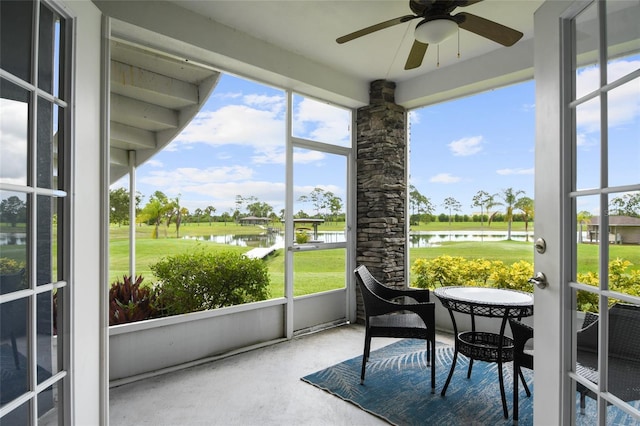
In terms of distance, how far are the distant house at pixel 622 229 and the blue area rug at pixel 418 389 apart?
1546 millimetres

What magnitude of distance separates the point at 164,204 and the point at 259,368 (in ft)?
5.26

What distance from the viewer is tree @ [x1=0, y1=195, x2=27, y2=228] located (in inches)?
47.8

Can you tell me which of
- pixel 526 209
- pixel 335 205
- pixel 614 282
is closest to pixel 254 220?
pixel 335 205

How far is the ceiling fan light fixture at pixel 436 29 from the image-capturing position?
222cm

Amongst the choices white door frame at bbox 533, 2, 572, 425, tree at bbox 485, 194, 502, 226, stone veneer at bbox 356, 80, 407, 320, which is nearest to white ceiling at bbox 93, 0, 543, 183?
stone veneer at bbox 356, 80, 407, 320

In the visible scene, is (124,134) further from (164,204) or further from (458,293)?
(458,293)

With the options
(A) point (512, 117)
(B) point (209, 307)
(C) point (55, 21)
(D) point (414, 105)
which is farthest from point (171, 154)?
(A) point (512, 117)

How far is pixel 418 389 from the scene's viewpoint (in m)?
2.62

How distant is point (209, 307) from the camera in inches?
129

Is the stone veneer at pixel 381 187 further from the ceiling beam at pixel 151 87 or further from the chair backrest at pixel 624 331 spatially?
the chair backrest at pixel 624 331

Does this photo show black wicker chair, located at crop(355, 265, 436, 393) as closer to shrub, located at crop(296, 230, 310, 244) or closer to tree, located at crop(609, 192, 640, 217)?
shrub, located at crop(296, 230, 310, 244)

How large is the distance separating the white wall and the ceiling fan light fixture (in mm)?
1846

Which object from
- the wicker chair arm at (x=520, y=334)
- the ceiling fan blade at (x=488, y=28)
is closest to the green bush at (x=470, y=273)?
the wicker chair arm at (x=520, y=334)

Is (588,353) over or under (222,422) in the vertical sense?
over
